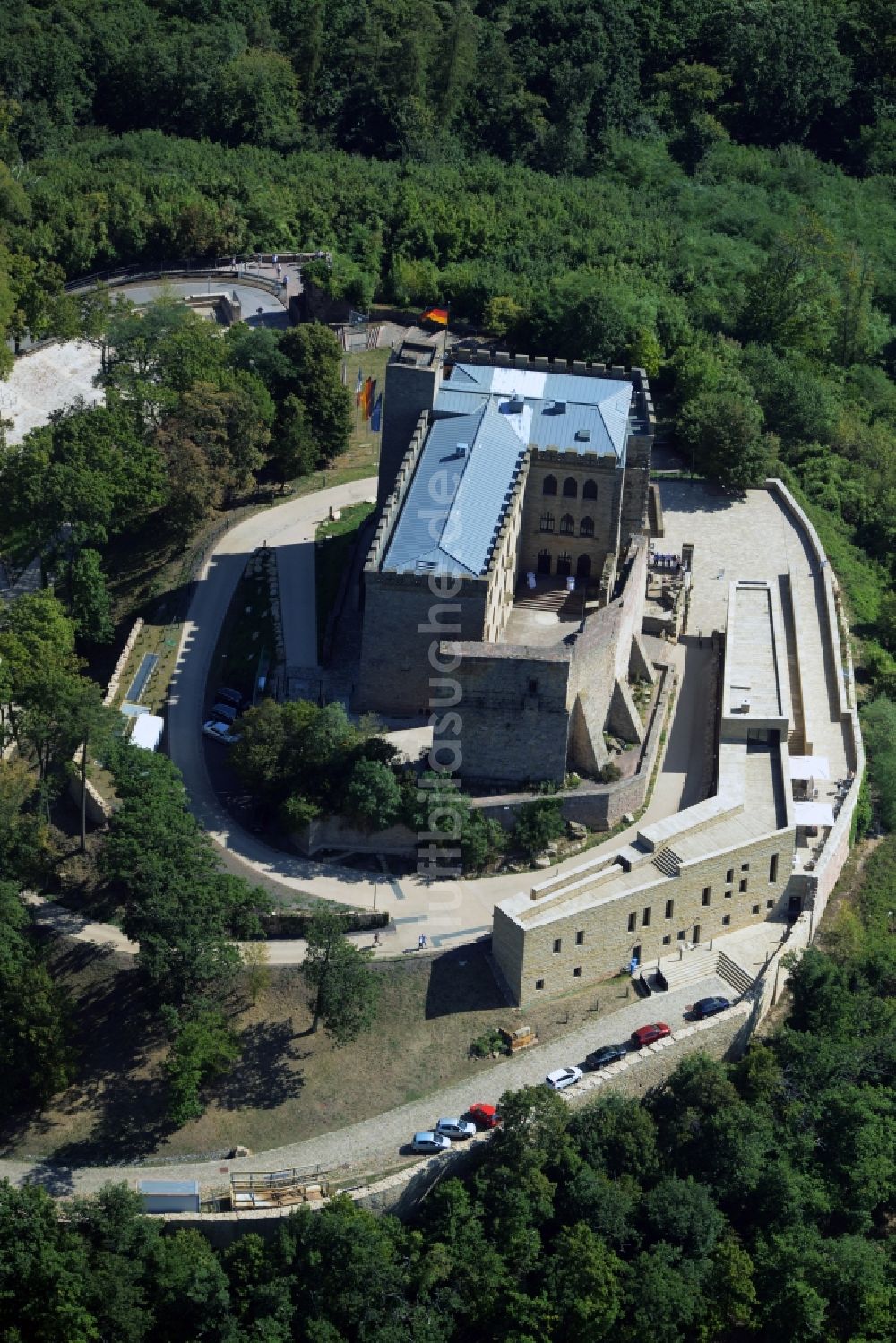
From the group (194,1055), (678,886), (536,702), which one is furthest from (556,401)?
(194,1055)

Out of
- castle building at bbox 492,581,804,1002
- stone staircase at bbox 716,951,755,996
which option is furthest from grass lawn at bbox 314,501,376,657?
stone staircase at bbox 716,951,755,996

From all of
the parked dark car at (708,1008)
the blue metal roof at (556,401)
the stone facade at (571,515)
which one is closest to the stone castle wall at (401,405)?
the blue metal roof at (556,401)

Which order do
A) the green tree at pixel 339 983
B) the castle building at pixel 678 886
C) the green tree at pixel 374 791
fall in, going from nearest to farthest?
the green tree at pixel 339 983
the castle building at pixel 678 886
the green tree at pixel 374 791

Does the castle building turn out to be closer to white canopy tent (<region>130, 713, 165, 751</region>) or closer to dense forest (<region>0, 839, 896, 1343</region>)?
dense forest (<region>0, 839, 896, 1343</region>)

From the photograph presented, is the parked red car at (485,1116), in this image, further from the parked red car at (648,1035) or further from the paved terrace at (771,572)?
the paved terrace at (771,572)

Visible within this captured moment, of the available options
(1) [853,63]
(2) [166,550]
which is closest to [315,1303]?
(2) [166,550]

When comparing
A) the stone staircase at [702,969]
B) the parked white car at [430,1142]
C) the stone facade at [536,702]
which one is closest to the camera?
the parked white car at [430,1142]

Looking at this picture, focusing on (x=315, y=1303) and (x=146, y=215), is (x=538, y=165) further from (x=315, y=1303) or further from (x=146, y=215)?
(x=315, y=1303)
